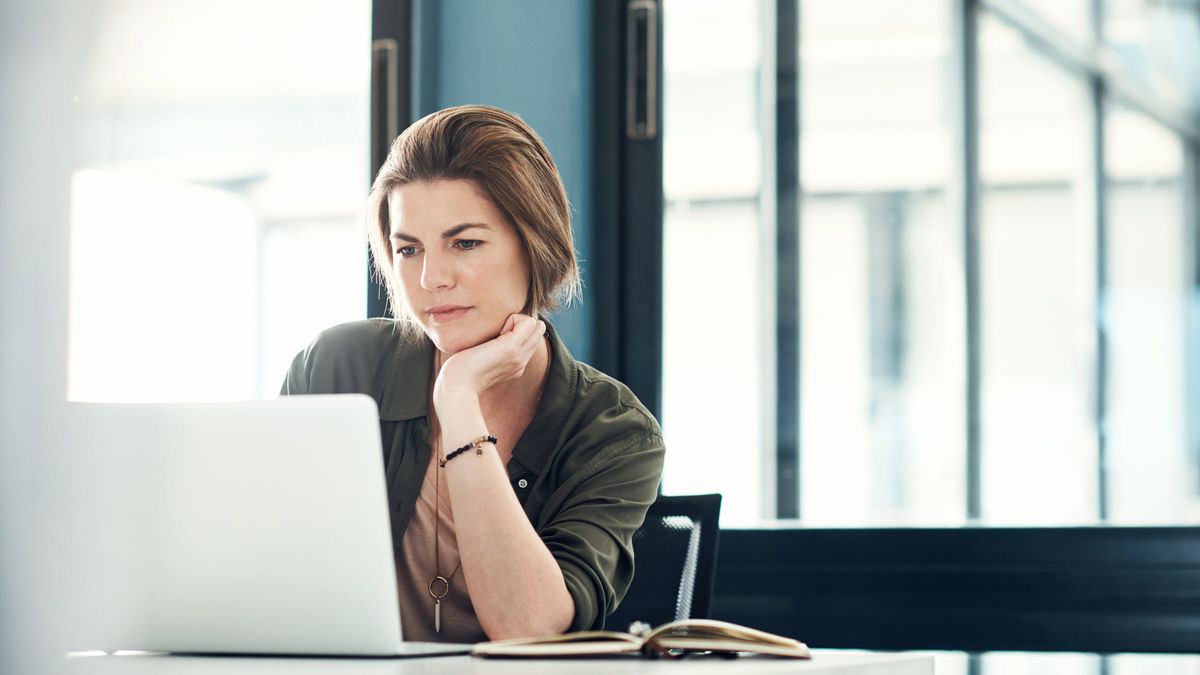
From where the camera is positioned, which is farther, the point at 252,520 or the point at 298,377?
the point at 298,377

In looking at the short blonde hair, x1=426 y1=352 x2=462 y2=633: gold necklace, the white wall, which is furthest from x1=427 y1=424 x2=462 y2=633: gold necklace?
the white wall

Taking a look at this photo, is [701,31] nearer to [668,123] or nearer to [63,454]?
[668,123]

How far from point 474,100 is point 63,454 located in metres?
1.76

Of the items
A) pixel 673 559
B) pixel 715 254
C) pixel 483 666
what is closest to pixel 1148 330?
pixel 715 254

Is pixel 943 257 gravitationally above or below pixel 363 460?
above

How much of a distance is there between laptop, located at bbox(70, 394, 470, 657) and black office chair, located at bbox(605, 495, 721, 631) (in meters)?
0.83

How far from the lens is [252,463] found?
99 centimetres

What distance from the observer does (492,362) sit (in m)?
1.70

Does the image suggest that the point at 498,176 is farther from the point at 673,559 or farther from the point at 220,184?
the point at 220,184

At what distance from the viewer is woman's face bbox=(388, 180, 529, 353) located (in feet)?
6.06

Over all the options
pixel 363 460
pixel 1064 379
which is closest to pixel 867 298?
pixel 1064 379

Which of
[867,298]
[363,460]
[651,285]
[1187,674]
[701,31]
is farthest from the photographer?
[867,298]

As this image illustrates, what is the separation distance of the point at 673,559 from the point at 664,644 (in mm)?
783

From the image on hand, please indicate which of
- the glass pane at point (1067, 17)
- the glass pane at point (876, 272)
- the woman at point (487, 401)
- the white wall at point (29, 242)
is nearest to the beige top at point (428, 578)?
the woman at point (487, 401)
